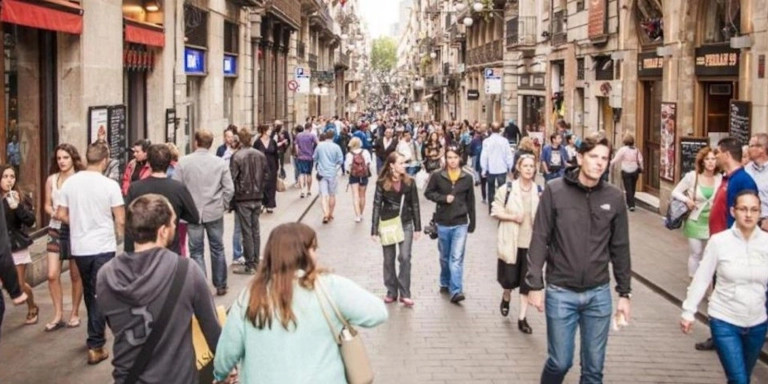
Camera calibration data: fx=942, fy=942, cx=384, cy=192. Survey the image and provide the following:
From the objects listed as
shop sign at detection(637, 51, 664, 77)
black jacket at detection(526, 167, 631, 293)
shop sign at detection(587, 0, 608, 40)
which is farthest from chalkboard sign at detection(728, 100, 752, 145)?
black jacket at detection(526, 167, 631, 293)

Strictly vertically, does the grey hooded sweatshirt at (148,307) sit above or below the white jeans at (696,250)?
above

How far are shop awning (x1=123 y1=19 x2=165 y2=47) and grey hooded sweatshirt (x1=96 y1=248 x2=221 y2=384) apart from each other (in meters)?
11.2

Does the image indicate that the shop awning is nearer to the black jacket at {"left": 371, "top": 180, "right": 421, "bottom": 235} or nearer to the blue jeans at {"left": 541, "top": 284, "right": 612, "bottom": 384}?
the black jacket at {"left": 371, "top": 180, "right": 421, "bottom": 235}

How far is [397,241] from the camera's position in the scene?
1017 cm

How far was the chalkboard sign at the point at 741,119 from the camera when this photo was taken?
14.5m

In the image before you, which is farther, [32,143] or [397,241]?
[32,143]

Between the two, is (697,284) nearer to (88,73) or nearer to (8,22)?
(8,22)

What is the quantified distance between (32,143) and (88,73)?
1491 mm

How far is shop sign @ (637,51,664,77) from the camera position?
19575mm

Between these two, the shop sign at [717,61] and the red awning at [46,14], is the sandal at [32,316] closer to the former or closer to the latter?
the red awning at [46,14]

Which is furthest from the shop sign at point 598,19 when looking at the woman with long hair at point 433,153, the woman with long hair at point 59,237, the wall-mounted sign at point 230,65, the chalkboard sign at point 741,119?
the woman with long hair at point 59,237

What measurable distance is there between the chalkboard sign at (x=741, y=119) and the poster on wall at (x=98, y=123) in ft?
31.0

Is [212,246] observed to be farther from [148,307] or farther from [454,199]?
[148,307]

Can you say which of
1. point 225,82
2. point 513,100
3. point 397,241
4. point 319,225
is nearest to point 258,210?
point 397,241
